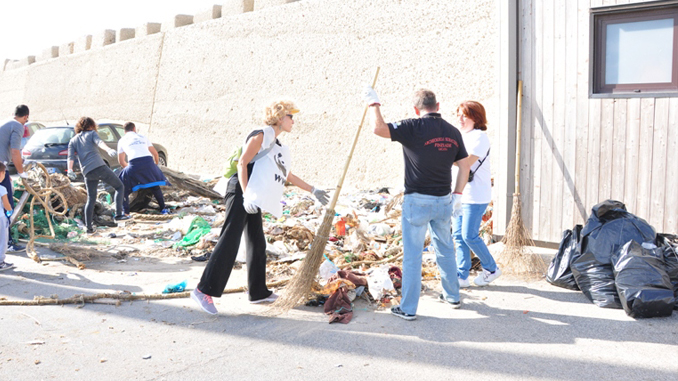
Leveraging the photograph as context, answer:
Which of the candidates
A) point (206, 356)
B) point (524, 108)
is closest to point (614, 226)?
point (524, 108)

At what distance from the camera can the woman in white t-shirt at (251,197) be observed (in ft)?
14.6

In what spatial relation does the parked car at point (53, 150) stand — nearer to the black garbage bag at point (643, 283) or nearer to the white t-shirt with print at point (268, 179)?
the white t-shirt with print at point (268, 179)

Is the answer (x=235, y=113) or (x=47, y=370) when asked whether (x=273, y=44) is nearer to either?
(x=235, y=113)

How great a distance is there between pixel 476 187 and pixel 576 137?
1607mm

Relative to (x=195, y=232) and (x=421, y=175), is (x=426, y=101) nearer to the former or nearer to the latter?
(x=421, y=175)

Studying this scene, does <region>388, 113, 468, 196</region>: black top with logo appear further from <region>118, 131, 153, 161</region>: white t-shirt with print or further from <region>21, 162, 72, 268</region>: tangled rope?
<region>118, 131, 153, 161</region>: white t-shirt with print

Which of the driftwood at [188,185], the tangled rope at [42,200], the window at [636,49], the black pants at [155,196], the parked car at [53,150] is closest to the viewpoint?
the window at [636,49]

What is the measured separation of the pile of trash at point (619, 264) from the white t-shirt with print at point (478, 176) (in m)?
0.93

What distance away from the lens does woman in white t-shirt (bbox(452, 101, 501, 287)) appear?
4.91 metres

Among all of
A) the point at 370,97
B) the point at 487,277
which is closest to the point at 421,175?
the point at 370,97

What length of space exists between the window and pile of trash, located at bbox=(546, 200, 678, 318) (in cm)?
138

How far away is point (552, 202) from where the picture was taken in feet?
19.7

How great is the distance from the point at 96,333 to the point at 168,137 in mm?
12382

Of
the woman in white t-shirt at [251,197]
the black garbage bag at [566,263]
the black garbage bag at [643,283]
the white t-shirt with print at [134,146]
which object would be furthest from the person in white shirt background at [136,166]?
the black garbage bag at [643,283]
